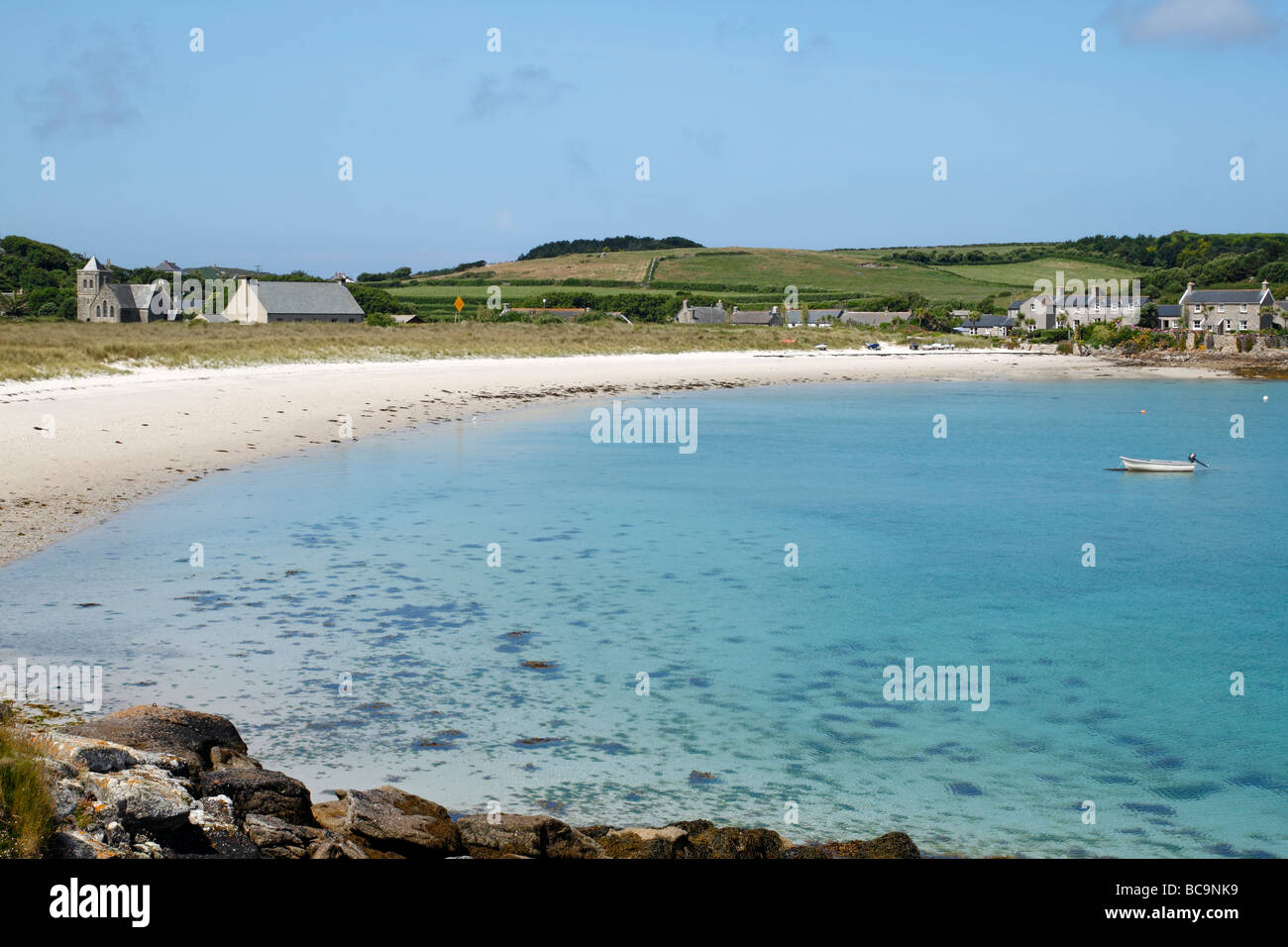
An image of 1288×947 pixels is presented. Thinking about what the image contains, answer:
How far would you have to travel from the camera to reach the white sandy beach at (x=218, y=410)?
17.0m

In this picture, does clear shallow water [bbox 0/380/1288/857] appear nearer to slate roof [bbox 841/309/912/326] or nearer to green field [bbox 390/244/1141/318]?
green field [bbox 390/244/1141/318]

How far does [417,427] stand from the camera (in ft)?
96.7

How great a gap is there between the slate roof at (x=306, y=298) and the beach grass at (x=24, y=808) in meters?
73.0

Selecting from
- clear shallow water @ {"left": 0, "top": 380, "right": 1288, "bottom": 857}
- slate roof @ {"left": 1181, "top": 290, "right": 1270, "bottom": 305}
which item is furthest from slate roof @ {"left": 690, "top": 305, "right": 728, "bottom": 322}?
clear shallow water @ {"left": 0, "top": 380, "right": 1288, "bottom": 857}

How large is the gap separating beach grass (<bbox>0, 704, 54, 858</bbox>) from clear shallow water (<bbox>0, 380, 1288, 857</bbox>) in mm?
2397

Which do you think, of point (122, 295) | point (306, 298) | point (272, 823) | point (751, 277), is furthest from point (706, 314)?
point (272, 823)

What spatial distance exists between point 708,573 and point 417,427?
56.4 feet

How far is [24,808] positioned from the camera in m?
4.58

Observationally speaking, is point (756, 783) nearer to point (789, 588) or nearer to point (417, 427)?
point (789, 588)

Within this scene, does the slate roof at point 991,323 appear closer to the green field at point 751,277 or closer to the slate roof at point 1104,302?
the slate roof at point 1104,302

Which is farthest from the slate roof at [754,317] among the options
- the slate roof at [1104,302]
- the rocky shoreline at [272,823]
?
the rocky shoreline at [272,823]

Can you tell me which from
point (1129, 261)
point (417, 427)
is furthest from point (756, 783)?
point (1129, 261)

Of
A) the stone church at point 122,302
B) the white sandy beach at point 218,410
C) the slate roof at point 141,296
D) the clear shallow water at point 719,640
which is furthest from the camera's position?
the slate roof at point 141,296
